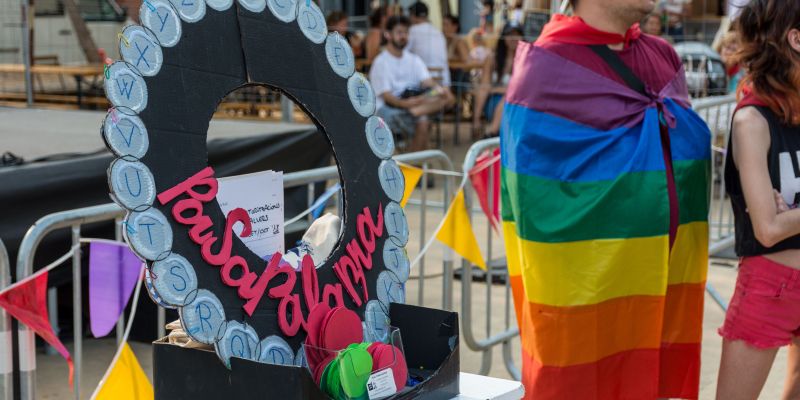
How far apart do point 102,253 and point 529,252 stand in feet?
4.23

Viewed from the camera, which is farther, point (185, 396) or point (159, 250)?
point (185, 396)

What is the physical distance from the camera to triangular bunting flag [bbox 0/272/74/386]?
2.68 m

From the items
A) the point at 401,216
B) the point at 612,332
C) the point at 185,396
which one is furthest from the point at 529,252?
the point at 185,396

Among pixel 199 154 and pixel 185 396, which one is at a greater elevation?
pixel 199 154

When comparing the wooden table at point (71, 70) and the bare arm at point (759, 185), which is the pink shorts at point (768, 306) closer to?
the bare arm at point (759, 185)

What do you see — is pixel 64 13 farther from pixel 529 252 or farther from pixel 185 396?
pixel 185 396

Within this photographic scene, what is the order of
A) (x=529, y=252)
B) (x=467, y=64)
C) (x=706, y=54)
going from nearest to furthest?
(x=529, y=252), (x=706, y=54), (x=467, y=64)

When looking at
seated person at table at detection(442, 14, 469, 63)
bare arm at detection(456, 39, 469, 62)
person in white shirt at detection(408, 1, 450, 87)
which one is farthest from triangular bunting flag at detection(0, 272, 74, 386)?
bare arm at detection(456, 39, 469, 62)

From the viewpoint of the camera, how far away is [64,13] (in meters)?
10.3

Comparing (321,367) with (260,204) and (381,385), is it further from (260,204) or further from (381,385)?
(260,204)

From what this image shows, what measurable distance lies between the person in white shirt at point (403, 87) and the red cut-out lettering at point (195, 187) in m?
7.98

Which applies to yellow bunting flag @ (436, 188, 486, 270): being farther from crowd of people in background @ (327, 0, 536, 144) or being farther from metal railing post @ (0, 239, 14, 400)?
crowd of people in background @ (327, 0, 536, 144)

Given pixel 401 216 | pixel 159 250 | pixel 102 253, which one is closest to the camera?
pixel 159 250

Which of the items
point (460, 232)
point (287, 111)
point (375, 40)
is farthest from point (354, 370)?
point (375, 40)
